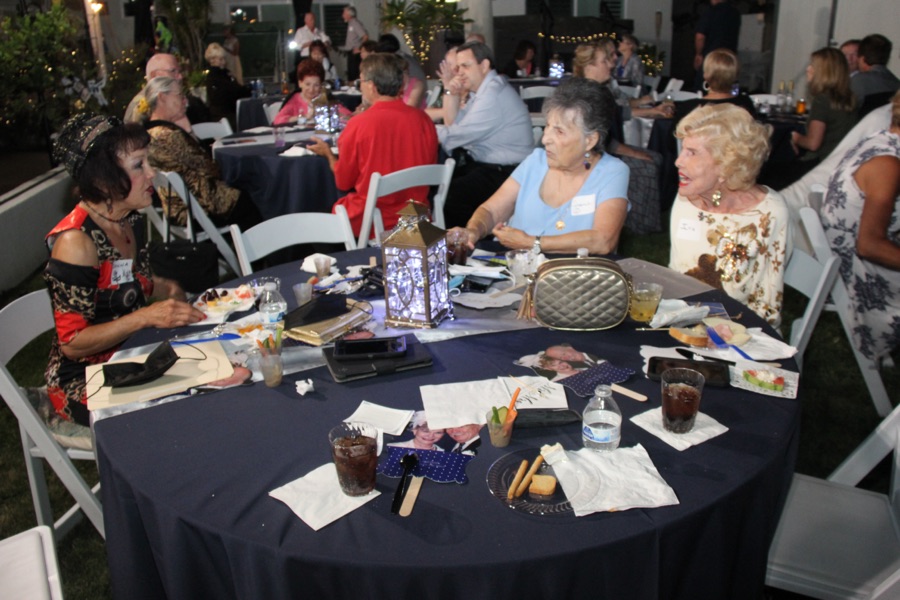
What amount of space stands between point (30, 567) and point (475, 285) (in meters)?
1.40

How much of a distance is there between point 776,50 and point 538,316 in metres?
11.0

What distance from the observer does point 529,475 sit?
4.22 feet

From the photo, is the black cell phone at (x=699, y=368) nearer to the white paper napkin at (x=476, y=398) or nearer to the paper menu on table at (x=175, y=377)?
the white paper napkin at (x=476, y=398)

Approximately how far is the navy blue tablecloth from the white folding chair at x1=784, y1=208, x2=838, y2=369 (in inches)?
124

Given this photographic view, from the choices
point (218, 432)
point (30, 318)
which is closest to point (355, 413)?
point (218, 432)

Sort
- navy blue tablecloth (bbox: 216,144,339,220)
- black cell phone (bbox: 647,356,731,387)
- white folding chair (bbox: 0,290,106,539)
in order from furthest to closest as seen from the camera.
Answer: navy blue tablecloth (bbox: 216,144,339,220) < white folding chair (bbox: 0,290,106,539) < black cell phone (bbox: 647,356,731,387)

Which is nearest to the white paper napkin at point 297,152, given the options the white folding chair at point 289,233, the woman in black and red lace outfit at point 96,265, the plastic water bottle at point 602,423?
the white folding chair at point 289,233

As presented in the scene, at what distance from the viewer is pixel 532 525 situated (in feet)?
3.91

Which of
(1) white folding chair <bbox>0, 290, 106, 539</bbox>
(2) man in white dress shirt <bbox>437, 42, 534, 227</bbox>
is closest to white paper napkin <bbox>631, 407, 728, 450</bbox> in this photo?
(1) white folding chair <bbox>0, 290, 106, 539</bbox>

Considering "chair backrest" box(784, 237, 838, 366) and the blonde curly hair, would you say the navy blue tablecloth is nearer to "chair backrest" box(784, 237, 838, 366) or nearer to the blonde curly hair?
the blonde curly hair

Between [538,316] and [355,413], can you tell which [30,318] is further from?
[538,316]

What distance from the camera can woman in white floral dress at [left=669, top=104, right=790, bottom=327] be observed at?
2404mm

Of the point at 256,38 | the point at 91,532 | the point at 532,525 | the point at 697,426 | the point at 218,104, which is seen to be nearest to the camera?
the point at 532,525

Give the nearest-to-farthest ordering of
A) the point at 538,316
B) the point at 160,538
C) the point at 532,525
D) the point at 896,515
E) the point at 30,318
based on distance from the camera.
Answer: the point at 532,525 → the point at 160,538 → the point at 896,515 → the point at 538,316 → the point at 30,318
